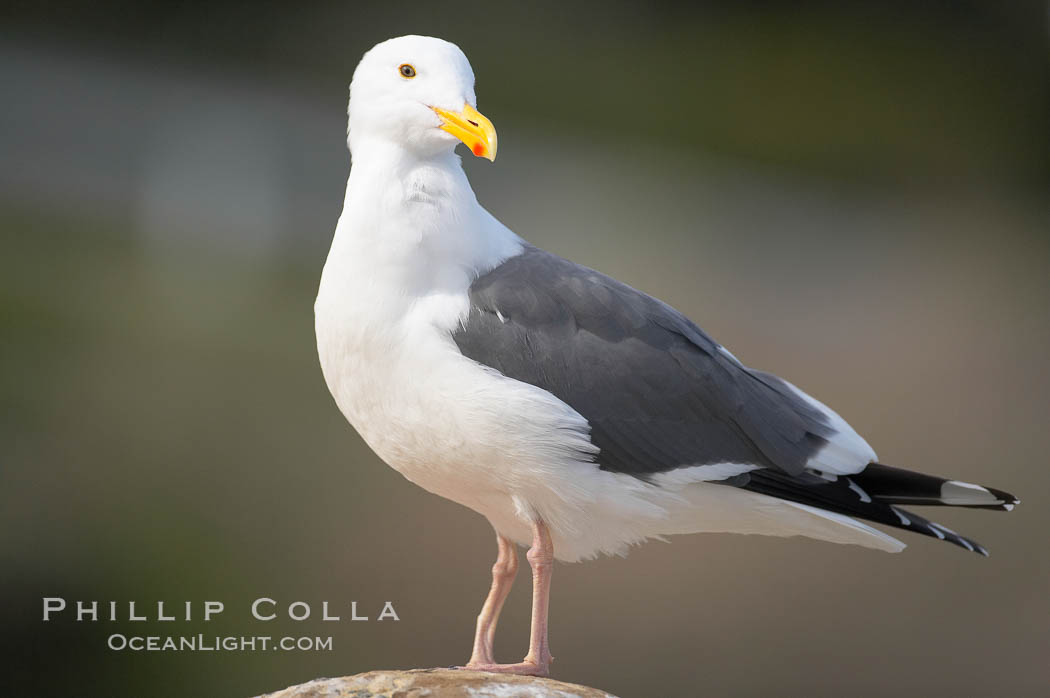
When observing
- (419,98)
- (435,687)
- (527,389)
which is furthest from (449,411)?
(419,98)

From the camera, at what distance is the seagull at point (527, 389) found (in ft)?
7.38

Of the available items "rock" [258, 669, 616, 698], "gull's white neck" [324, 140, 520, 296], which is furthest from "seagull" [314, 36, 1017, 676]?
"rock" [258, 669, 616, 698]

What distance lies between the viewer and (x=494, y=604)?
254 cm

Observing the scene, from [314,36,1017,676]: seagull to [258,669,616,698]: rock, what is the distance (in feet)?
0.35

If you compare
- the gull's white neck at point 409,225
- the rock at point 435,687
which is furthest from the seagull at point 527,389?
the rock at point 435,687

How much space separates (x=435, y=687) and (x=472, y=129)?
1.03 m

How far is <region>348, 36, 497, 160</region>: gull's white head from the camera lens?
228 cm

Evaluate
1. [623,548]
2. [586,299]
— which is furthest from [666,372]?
[623,548]

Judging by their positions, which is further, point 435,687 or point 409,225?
point 409,225

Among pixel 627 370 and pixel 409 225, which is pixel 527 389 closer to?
pixel 627 370

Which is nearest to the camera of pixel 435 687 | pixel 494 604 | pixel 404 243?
pixel 435 687

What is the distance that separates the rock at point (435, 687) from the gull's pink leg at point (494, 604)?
0.24 metres

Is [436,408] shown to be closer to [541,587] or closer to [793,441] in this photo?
[541,587]

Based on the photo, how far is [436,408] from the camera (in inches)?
87.5
